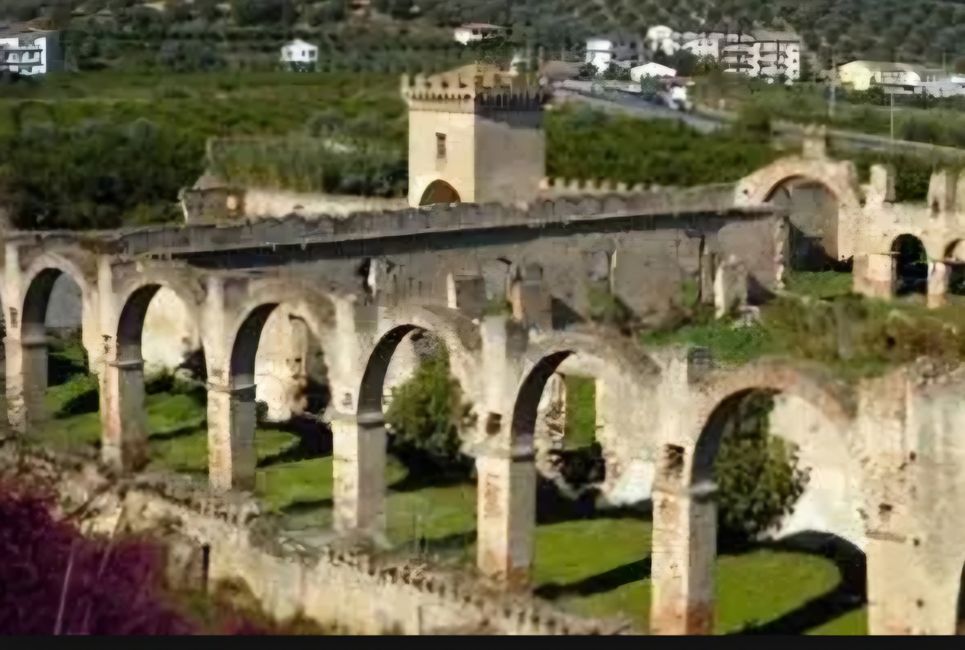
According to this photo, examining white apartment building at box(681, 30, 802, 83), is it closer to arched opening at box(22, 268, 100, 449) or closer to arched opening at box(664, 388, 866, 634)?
arched opening at box(22, 268, 100, 449)

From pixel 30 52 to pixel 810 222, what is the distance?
55.3 ft

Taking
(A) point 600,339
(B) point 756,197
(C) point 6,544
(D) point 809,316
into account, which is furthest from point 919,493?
(B) point 756,197

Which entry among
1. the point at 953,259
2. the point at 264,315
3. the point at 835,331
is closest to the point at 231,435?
the point at 264,315

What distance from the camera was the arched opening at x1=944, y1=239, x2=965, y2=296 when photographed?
1303 inches

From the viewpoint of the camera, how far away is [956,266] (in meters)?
33.5

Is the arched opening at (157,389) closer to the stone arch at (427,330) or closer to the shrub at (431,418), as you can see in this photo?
the shrub at (431,418)

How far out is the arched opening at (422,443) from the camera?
20516 mm

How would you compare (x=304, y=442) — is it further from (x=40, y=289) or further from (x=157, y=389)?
(x=40, y=289)

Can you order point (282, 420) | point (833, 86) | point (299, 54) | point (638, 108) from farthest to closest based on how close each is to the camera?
point (299, 54), point (638, 108), point (833, 86), point (282, 420)

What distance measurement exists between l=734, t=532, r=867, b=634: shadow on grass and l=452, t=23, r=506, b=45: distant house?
24.4 m

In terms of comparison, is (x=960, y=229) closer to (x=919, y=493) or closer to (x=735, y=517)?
(x=735, y=517)

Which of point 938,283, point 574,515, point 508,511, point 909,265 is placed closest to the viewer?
point 508,511

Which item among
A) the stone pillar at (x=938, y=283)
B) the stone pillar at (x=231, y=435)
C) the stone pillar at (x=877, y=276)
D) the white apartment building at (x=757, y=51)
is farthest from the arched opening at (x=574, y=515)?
the white apartment building at (x=757, y=51)

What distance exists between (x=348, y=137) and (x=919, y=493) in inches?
1269
